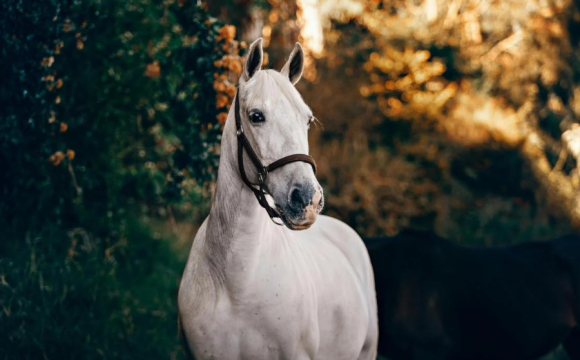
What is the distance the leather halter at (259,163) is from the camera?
267cm

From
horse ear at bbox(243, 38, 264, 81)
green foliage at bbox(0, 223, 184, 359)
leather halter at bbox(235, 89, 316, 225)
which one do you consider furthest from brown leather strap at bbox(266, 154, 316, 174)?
green foliage at bbox(0, 223, 184, 359)

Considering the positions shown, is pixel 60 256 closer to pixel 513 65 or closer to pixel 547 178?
pixel 547 178

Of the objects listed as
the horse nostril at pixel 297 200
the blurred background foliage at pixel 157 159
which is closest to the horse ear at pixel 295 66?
the horse nostril at pixel 297 200

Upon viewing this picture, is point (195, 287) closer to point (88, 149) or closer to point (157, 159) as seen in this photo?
point (88, 149)

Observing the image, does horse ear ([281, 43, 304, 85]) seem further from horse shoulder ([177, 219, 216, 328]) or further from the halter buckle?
horse shoulder ([177, 219, 216, 328])

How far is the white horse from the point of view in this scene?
2721 mm

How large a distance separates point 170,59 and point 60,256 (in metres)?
1.91

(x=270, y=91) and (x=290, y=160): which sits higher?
(x=270, y=91)

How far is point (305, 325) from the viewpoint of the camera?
301cm

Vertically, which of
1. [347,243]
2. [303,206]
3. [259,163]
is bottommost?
[347,243]

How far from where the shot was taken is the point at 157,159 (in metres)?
6.41

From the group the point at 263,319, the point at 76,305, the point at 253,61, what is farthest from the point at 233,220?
the point at 76,305

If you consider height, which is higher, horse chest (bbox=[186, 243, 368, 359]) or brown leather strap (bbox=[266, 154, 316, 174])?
brown leather strap (bbox=[266, 154, 316, 174])

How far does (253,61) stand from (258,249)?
0.89 m
